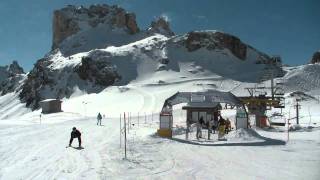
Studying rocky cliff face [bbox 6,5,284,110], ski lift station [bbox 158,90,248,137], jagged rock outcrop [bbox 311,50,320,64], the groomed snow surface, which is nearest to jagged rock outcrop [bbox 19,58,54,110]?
rocky cliff face [bbox 6,5,284,110]

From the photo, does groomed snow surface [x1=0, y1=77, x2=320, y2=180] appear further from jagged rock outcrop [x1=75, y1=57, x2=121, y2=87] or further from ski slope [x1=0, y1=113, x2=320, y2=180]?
jagged rock outcrop [x1=75, y1=57, x2=121, y2=87]

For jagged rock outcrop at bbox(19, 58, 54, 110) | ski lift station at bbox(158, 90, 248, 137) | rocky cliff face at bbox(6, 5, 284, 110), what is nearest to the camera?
ski lift station at bbox(158, 90, 248, 137)

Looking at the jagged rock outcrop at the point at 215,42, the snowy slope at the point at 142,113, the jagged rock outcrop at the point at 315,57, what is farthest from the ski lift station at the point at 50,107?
the jagged rock outcrop at the point at 315,57

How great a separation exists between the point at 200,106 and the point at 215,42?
346 feet

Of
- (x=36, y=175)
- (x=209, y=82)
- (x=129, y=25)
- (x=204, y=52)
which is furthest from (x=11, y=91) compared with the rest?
(x=36, y=175)

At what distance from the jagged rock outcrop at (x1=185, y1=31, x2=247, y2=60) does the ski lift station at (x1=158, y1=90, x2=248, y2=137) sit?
10162 centimetres

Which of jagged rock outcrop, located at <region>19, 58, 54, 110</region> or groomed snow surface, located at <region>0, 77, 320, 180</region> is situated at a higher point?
jagged rock outcrop, located at <region>19, 58, 54, 110</region>

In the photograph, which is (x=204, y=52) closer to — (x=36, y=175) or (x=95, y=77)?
(x=95, y=77)

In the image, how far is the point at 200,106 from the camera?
4794cm

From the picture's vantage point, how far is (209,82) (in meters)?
120

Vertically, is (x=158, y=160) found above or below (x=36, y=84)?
below

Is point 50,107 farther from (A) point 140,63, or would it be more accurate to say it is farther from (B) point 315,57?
(B) point 315,57

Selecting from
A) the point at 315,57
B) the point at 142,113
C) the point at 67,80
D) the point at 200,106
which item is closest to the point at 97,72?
the point at 67,80

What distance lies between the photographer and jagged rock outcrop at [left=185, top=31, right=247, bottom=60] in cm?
14900
